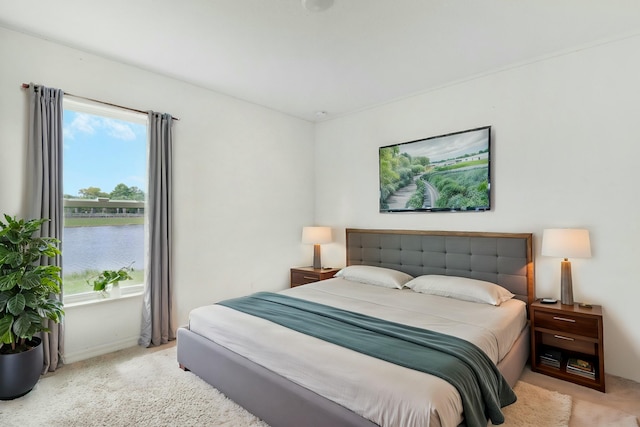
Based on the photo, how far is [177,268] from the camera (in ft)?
11.5

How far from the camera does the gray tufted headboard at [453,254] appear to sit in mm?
3041

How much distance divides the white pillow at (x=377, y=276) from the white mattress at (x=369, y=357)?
15cm

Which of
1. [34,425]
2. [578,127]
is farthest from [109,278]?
[578,127]

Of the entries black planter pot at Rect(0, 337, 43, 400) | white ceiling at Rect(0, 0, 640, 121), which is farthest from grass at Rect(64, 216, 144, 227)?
white ceiling at Rect(0, 0, 640, 121)

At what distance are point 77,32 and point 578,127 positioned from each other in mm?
4225

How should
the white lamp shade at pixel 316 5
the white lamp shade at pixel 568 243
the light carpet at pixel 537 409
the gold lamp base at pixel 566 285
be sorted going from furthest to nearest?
the gold lamp base at pixel 566 285 → the white lamp shade at pixel 568 243 → the white lamp shade at pixel 316 5 → the light carpet at pixel 537 409

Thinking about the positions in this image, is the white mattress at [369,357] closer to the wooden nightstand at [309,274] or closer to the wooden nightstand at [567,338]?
the wooden nightstand at [567,338]

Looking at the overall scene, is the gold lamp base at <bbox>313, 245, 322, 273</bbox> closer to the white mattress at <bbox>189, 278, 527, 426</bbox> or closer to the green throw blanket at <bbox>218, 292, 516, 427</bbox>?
the white mattress at <bbox>189, 278, 527, 426</bbox>

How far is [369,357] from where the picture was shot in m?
1.80

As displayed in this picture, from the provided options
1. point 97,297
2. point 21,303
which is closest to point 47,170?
point 21,303

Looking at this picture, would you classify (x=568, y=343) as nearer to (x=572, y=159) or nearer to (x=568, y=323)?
(x=568, y=323)

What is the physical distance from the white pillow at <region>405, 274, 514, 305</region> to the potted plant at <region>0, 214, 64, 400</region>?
10.1 feet

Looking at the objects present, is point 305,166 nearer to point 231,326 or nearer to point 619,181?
point 231,326

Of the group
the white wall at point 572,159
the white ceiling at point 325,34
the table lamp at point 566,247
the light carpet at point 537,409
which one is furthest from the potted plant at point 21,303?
the table lamp at point 566,247
